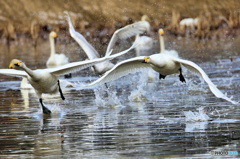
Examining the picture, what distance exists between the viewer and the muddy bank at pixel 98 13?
137 feet

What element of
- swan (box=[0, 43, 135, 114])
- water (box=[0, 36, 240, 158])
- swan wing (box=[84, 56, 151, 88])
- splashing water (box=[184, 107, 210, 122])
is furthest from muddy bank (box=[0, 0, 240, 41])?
splashing water (box=[184, 107, 210, 122])

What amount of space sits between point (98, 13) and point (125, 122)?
34.8m

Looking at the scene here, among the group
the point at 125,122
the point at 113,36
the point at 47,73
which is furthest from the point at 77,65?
the point at 113,36

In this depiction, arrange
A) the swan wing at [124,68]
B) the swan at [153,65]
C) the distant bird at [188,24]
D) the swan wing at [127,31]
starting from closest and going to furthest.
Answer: the swan at [153,65] < the swan wing at [124,68] < the swan wing at [127,31] < the distant bird at [188,24]

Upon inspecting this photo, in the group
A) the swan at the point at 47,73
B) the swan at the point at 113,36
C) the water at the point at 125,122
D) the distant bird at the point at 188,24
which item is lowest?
the water at the point at 125,122

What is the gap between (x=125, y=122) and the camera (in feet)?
35.4

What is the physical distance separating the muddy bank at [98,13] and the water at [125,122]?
2506cm

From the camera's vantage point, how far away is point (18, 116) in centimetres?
1201

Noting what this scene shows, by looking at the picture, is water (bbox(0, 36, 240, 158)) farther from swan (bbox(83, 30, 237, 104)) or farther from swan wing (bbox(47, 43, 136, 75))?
swan wing (bbox(47, 43, 136, 75))

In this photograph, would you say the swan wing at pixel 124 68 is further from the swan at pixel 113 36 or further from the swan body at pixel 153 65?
the swan at pixel 113 36

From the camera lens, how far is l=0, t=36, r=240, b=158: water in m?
8.66

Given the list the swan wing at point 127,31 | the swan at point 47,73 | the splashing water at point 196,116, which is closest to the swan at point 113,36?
the swan wing at point 127,31

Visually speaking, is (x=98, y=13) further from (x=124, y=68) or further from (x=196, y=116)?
(x=196, y=116)

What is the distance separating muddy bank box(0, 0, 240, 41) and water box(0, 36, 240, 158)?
25.1 metres
